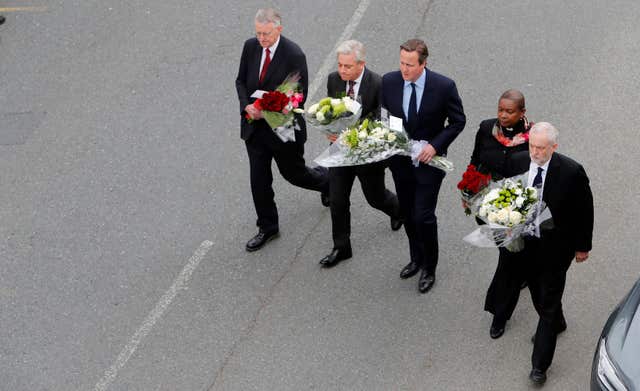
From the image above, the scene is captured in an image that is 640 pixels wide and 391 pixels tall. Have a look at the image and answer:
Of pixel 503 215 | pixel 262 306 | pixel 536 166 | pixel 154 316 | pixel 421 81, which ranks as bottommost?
pixel 154 316

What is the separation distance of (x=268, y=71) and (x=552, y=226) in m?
2.67

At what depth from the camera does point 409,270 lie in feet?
27.6

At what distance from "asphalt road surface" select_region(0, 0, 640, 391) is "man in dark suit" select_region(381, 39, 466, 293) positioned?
2.43 ft

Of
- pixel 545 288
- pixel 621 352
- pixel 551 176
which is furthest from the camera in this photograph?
pixel 545 288

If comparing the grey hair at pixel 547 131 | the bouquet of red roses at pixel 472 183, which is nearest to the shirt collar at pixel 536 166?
the grey hair at pixel 547 131

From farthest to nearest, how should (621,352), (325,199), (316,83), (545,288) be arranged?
(316,83) → (325,199) → (545,288) → (621,352)

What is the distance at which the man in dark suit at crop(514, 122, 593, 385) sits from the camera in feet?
22.2

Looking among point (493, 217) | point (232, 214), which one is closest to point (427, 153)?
point (493, 217)

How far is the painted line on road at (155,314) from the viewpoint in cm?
782

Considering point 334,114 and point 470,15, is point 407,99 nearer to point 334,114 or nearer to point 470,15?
point 334,114

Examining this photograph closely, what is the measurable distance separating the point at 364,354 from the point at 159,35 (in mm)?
5330

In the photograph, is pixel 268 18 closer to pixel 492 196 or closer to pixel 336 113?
pixel 336 113

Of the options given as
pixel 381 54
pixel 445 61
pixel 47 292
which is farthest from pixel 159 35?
pixel 47 292

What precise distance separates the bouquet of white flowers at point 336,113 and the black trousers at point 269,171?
704 mm
